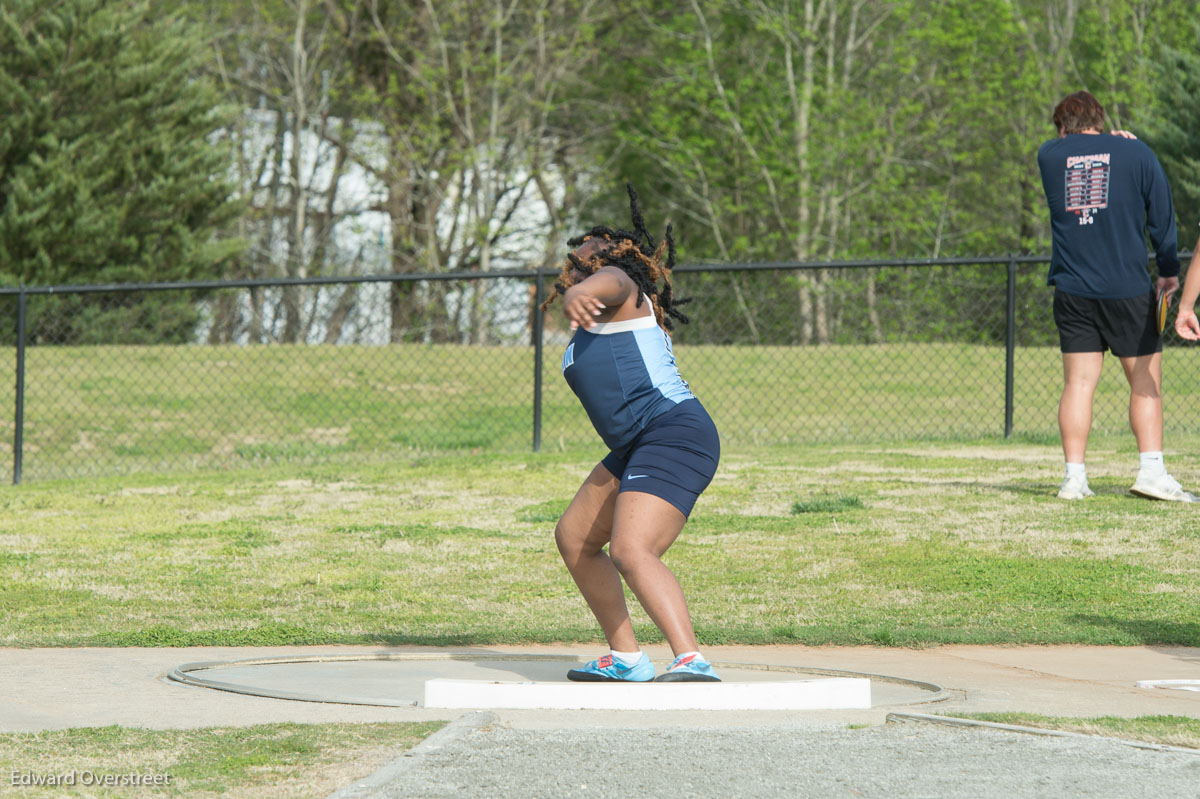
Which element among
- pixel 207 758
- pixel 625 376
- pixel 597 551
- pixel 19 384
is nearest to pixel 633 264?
pixel 625 376

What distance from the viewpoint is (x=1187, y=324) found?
7.36 m

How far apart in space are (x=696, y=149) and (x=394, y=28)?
749cm

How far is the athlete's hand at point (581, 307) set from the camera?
4.28 meters

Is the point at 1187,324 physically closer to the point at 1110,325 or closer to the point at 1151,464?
the point at 1110,325

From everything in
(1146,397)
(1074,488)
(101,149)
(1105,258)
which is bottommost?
(1074,488)

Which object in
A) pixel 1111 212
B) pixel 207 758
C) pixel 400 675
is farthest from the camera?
pixel 1111 212

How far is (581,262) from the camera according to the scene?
476 cm

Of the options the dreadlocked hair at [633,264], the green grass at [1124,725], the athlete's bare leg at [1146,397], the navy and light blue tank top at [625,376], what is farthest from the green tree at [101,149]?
the green grass at [1124,725]

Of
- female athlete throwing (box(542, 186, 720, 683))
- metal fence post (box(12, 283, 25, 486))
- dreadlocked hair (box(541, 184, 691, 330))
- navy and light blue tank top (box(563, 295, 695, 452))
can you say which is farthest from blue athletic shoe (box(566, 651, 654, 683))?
metal fence post (box(12, 283, 25, 486))

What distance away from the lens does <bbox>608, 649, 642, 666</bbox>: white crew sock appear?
15.5 feet

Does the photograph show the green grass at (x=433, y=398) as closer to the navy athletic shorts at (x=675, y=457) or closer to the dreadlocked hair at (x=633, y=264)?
the dreadlocked hair at (x=633, y=264)

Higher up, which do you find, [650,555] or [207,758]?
[650,555]

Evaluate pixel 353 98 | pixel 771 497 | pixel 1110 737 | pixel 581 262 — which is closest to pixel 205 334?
pixel 353 98

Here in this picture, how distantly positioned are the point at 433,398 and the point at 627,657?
13.3 metres
